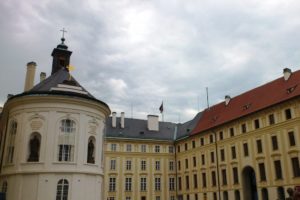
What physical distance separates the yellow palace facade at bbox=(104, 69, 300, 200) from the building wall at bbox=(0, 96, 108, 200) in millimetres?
22448

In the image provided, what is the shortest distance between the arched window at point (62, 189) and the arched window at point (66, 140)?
167 centimetres

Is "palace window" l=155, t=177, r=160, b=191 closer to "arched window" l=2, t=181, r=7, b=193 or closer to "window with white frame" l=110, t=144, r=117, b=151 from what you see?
"window with white frame" l=110, t=144, r=117, b=151

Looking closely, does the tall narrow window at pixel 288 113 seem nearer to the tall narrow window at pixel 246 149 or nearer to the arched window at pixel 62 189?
the tall narrow window at pixel 246 149

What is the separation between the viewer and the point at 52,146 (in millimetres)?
24781

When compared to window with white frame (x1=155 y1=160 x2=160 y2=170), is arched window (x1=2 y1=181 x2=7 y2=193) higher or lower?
lower

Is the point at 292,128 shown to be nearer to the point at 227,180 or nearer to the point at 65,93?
the point at 227,180

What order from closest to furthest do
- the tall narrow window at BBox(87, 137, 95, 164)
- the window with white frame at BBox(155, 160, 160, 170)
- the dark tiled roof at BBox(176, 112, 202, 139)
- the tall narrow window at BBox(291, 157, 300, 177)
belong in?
the tall narrow window at BBox(87, 137, 95, 164) → the tall narrow window at BBox(291, 157, 300, 177) → the dark tiled roof at BBox(176, 112, 202, 139) → the window with white frame at BBox(155, 160, 160, 170)

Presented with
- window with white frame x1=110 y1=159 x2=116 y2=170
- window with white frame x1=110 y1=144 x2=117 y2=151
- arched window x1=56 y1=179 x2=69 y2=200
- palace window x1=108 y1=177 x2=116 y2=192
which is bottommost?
arched window x1=56 y1=179 x2=69 y2=200

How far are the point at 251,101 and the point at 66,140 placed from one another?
30.2 metres

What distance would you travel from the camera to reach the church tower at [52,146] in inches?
942

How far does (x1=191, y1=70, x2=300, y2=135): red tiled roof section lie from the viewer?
4028cm

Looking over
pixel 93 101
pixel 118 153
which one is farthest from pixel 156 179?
pixel 93 101

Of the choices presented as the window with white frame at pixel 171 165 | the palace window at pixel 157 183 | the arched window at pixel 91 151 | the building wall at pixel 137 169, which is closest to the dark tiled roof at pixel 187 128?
the building wall at pixel 137 169

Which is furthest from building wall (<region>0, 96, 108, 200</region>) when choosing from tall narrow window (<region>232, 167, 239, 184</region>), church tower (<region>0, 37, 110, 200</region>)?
tall narrow window (<region>232, 167, 239, 184</region>)
